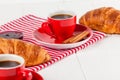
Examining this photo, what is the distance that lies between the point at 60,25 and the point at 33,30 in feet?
0.52

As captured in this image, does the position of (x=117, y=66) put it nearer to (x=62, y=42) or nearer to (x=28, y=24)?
(x=62, y=42)

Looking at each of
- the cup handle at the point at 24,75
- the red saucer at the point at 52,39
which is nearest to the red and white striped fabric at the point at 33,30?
the red saucer at the point at 52,39

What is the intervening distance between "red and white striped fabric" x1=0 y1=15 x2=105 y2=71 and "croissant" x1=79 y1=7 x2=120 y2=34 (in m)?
0.04

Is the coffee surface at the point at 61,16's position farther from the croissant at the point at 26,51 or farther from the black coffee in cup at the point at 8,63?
the black coffee in cup at the point at 8,63

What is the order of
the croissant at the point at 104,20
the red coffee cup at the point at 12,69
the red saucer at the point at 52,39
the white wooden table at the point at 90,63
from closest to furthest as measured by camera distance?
the red coffee cup at the point at 12,69 → the white wooden table at the point at 90,63 → the red saucer at the point at 52,39 → the croissant at the point at 104,20

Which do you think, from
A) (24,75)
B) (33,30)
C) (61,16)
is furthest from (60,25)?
(24,75)

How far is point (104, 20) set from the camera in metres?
1.50

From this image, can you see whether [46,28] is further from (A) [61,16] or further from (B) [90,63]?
(B) [90,63]

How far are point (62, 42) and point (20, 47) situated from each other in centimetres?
18

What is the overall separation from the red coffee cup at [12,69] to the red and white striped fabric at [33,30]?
15 centimetres

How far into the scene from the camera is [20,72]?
1040 mm

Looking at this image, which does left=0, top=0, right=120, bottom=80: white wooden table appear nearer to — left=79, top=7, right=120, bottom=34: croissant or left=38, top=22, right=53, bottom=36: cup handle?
left=79, top=7, right=120, bottom=34: croissant

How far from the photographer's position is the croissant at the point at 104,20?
1.49 m

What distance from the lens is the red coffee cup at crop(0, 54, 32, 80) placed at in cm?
102
